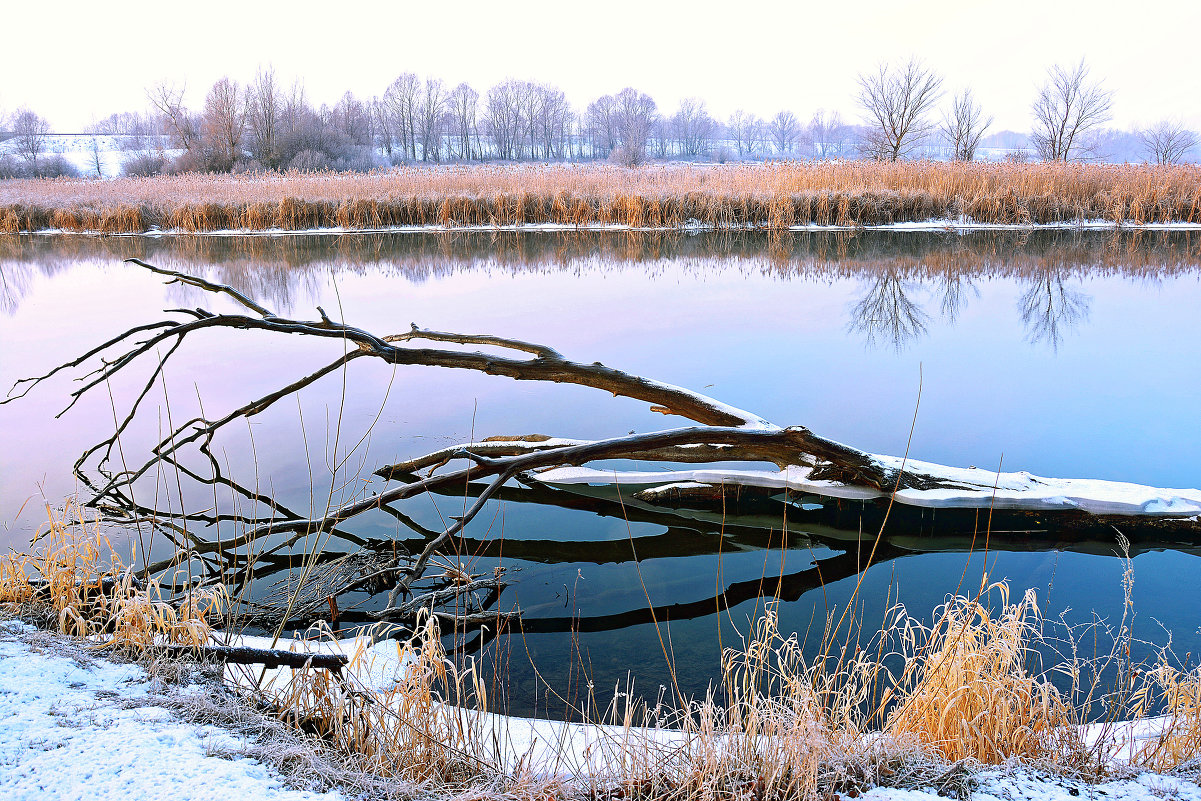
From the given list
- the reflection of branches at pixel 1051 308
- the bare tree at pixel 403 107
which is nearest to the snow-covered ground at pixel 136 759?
the reflection of branches at pixel 1051 308

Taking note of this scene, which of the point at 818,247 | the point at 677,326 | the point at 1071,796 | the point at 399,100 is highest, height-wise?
the point at 399,100

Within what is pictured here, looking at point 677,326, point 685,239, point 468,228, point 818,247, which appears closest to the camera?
point 677,326

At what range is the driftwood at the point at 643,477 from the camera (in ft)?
8.46

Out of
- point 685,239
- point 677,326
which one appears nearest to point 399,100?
point 685,239

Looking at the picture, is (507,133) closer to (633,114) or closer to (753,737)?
(633,114)

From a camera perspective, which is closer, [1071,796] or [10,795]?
[10,795]

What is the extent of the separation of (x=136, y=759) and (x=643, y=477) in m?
2.34

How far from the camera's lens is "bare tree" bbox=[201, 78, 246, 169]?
32.1 metres

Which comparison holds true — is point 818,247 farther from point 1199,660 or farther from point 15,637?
point 15,637

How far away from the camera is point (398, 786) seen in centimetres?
135

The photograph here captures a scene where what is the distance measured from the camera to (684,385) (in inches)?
192

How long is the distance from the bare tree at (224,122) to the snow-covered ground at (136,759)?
36.1m

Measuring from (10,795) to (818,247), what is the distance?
1088 centimetres

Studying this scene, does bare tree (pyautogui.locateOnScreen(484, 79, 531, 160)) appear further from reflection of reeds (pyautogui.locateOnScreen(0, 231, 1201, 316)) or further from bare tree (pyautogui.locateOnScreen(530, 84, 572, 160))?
reflection of reeds (pyautogui.locateOnScreen(0, 231, 1201, 316))
